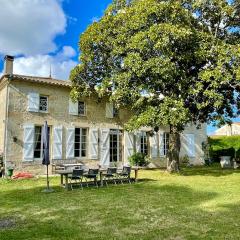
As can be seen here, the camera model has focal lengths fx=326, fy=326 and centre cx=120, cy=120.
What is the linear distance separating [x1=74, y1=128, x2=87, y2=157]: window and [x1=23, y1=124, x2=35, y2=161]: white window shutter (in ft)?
9.07

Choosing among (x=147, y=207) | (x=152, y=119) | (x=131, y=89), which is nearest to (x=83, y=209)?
(x=147, y=207)

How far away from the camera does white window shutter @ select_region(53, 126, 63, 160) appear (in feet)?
58.4

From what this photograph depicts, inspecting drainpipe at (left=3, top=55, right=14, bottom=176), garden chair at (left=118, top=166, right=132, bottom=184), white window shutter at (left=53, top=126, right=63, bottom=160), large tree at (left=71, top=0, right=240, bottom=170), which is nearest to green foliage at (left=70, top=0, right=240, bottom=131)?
large tree at (left=71, top=0, right=240, bottom=170)

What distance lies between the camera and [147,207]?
8391mm

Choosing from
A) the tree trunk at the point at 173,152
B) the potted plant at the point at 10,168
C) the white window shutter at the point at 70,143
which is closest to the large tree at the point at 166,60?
the tree trunk at the point at 173,152

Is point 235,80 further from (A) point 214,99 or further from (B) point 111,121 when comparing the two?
(B) point 111,121

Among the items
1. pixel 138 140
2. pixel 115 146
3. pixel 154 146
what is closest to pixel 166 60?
pixel 115 146

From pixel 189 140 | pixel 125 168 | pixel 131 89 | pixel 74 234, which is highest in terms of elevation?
pixel 131 89

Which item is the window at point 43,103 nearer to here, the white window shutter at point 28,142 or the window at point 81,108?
the white window shutter at point 28,142

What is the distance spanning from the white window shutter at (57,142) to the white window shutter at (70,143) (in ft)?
1.48

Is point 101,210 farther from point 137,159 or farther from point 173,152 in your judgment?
point 137,159

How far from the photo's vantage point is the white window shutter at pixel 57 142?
1780cm

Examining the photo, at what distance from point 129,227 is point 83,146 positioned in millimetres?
13106

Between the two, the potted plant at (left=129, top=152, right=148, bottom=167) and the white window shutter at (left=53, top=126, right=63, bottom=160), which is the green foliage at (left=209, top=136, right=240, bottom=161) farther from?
the white window shutter at (left=53, top=126, right=63, bottom=160)
